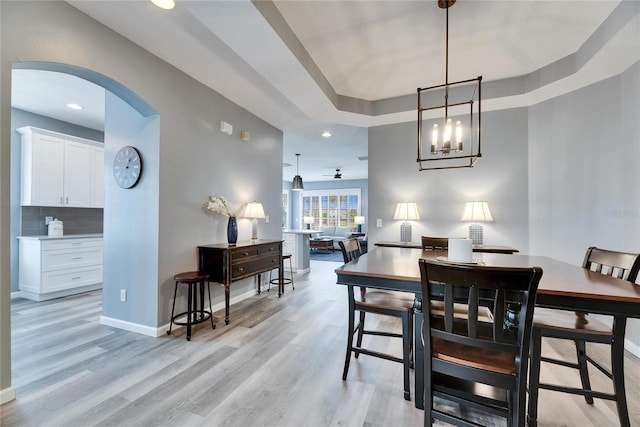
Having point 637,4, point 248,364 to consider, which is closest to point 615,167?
point 637,4

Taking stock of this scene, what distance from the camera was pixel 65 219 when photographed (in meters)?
4.51

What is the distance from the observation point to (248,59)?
2.53 meters

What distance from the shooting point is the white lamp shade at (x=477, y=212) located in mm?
3597

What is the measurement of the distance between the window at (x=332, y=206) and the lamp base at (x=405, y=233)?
21.5 ft

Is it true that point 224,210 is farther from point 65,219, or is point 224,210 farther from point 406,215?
point 65,219

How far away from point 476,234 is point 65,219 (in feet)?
20.8

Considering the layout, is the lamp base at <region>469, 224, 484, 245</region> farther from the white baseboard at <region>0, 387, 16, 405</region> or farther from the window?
the window

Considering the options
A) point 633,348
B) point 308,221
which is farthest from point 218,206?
point 308,221

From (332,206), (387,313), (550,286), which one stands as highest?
(332,206)

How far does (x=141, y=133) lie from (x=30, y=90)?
1.94 m

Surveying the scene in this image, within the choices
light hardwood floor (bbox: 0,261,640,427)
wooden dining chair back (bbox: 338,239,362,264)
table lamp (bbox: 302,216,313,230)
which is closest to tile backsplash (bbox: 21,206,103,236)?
light hardwood floor (bbox: 0,261,640,427)

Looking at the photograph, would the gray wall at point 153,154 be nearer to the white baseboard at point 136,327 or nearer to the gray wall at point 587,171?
the white baseboard at point 136,327

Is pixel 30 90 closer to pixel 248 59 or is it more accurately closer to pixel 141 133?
pixel 141 133

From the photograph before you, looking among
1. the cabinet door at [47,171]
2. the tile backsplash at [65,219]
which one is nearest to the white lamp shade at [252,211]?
the cabinet door at [47,171]
